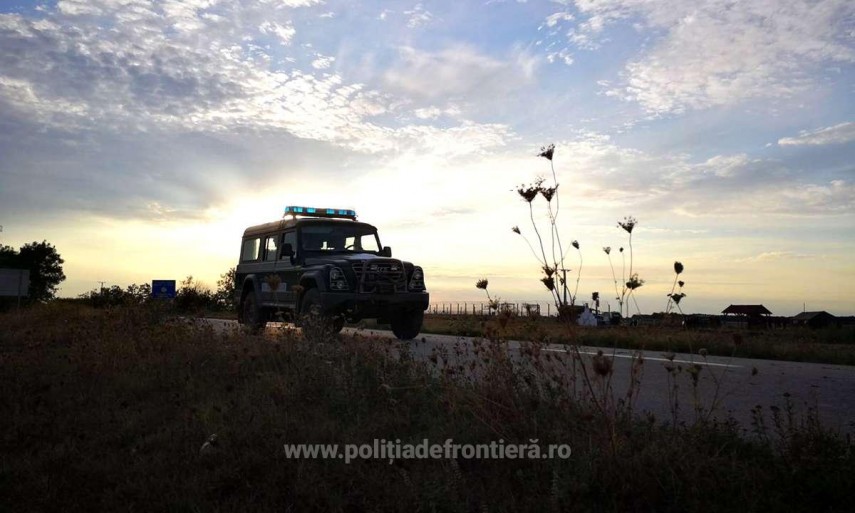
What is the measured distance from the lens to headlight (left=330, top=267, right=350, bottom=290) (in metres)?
11.6

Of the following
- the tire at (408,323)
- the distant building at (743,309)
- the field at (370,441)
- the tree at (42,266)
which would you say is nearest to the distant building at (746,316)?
the distant building at (743,309)

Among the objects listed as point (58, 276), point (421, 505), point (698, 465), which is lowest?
point (421, 505)

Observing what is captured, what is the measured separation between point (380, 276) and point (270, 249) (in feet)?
10.8

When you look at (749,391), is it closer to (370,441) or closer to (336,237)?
(370,441)

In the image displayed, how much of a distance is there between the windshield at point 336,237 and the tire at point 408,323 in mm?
1550

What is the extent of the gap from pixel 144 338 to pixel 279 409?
5.35 meters

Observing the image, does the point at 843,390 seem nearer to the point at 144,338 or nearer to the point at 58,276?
the point at 144,338

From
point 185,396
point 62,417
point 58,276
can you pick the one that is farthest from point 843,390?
point 58,276

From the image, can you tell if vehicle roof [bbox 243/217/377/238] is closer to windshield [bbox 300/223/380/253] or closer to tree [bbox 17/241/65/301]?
windshield [bbox 300/223/380/253]

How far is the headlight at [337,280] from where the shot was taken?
38.0 ft

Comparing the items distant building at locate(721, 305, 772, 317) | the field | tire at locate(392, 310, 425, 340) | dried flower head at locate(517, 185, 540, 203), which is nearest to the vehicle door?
tire at locate(392, 310, 425, 340)

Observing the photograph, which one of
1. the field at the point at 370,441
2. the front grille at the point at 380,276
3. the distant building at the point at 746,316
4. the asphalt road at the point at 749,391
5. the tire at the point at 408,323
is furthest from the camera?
the distant building at the point at 746,316

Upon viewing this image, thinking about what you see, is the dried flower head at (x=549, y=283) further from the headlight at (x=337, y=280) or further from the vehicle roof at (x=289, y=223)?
the vehicle roof at (x=289, y=223)

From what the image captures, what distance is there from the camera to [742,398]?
615 cm
